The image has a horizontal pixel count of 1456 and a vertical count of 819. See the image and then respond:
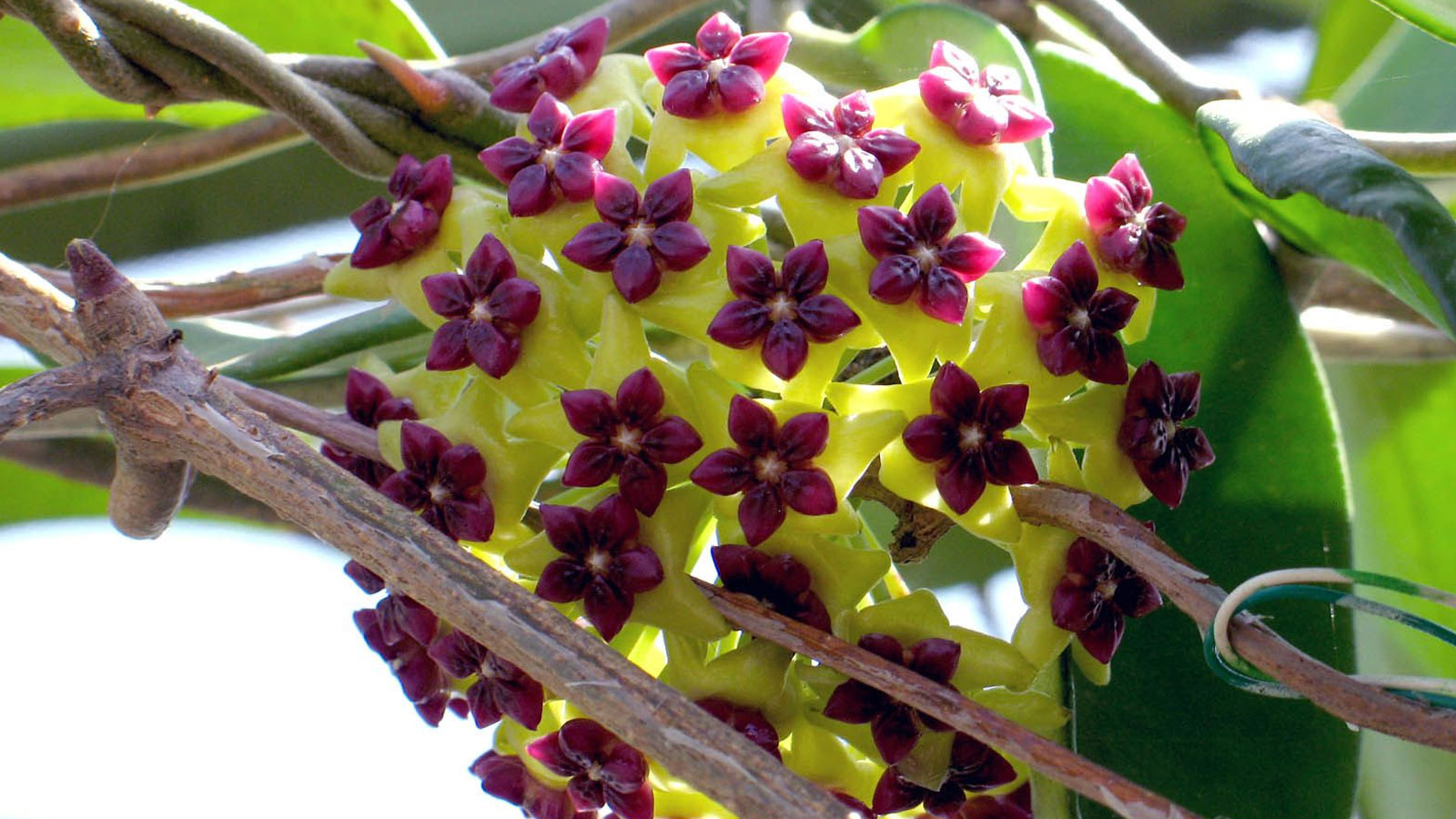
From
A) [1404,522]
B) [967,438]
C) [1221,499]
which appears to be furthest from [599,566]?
[1404,522]

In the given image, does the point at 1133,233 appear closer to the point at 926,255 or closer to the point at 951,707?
the point at 926,255

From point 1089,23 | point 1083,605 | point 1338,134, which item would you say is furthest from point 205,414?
point 1089,23

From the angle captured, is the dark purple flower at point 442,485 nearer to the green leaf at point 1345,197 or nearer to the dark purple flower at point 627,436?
the dark purple flower at point 627,436

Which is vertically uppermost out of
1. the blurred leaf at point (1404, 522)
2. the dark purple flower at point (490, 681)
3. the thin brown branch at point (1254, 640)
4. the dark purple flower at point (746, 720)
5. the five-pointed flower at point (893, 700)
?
the thin brown branch at point (1254, 640)

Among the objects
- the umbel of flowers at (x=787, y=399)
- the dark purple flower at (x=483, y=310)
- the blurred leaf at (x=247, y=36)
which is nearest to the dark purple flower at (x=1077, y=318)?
the umbel of flowers at (x=787, y=399)

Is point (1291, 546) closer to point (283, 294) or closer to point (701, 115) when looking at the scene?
point (701, 115)
